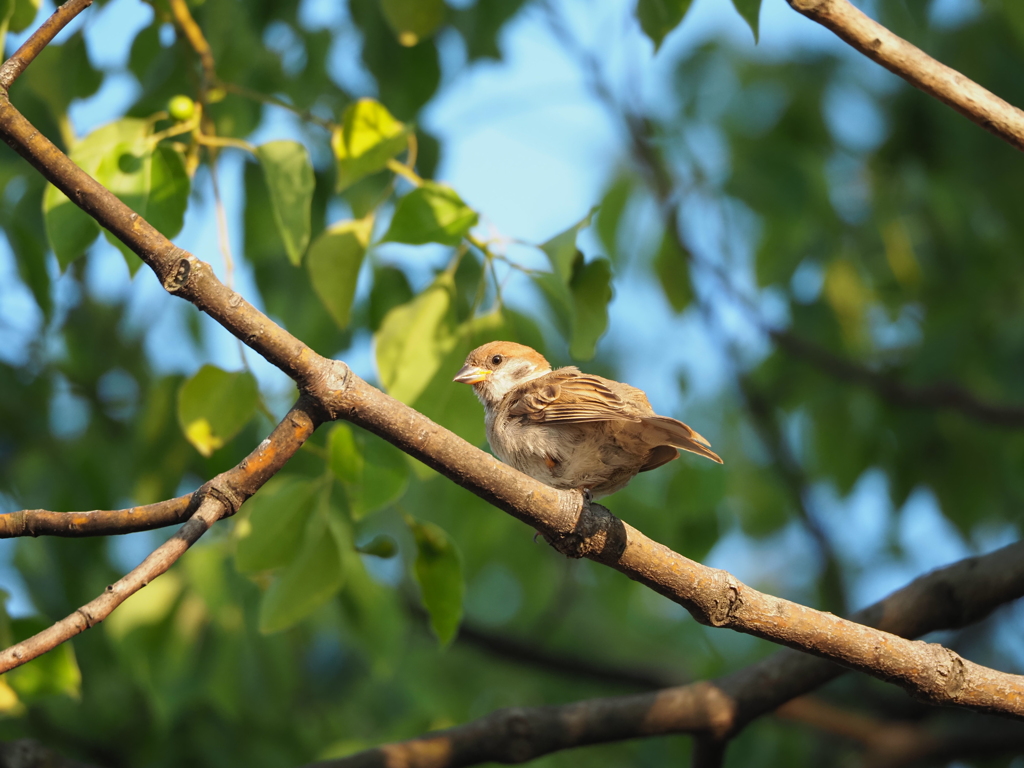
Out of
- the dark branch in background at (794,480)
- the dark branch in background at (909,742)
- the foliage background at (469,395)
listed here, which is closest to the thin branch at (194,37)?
the foliage background at (469,395)

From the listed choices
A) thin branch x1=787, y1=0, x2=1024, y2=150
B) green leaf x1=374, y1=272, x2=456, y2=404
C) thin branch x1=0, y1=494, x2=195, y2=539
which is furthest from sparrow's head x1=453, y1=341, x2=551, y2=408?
thin branch x1=0, y1=494, x2=195, y2=539

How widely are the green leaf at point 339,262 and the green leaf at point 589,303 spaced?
0.72 metres

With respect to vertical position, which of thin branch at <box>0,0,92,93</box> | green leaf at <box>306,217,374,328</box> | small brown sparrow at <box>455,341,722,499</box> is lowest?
thin branch at <box>0,0,92,93</box>

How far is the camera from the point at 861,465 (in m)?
5.50

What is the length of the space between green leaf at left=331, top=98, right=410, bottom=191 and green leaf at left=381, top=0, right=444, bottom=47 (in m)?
0.53

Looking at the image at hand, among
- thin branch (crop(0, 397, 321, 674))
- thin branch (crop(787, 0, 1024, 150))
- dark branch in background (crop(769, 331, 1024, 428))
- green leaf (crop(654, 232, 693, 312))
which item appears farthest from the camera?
green leaf (crop(654, 232, 693, 312))

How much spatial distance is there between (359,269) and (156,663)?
2.16 m

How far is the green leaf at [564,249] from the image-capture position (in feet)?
8.59

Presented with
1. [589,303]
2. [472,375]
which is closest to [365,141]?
[589,303]

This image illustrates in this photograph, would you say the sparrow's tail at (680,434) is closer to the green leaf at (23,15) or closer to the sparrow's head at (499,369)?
the sparrow's head at (499,369)

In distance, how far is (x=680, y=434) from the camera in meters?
2.62

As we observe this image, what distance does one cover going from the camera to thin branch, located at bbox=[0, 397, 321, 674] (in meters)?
1.74

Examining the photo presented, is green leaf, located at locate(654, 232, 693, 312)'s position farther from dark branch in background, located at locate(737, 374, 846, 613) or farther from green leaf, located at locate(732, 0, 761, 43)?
green leaf, located at locate(732, 0, 761, 43)

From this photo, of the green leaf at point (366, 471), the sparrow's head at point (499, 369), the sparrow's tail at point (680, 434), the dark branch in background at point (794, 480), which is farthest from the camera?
the dark branch in background at point (794, 480)
